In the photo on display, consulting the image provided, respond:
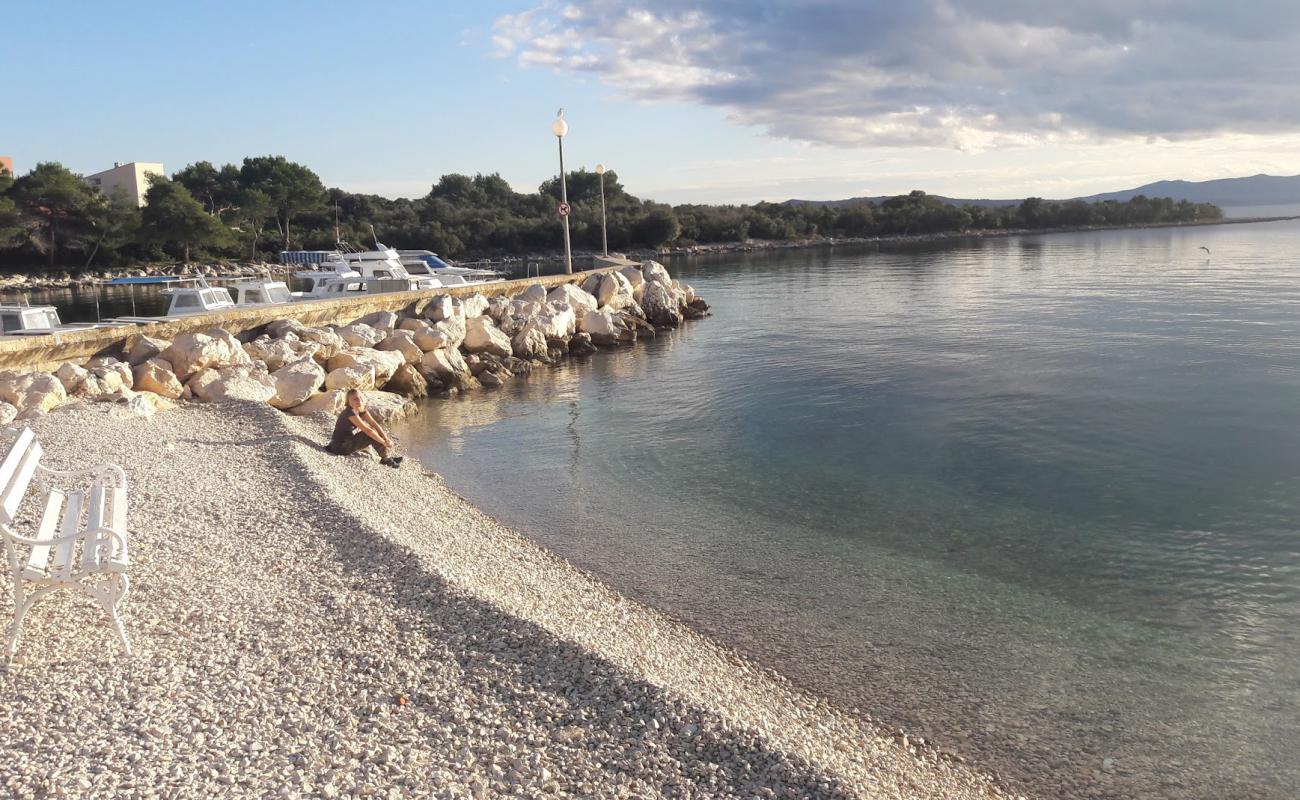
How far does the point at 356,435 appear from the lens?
45.8 ft

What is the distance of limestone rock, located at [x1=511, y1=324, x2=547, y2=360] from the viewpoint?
26797 mm

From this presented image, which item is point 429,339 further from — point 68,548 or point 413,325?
point 68,548

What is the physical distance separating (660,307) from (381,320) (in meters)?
15.0

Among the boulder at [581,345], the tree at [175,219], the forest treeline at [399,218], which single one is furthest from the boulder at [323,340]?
the tree at [175,219]

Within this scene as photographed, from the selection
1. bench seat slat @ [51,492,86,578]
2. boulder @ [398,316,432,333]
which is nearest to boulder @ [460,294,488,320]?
boulder @ [398,316,432,333]

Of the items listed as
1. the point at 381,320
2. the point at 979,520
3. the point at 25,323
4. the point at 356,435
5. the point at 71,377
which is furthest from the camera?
the point at 381,320

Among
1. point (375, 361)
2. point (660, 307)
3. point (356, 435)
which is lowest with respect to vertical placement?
point (356, 435)

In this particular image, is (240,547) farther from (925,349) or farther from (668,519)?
(925,349)

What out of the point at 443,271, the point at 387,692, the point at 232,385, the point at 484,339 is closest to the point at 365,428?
the point at 232,385

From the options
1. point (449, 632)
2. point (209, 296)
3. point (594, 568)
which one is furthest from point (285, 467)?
point (209, 296)

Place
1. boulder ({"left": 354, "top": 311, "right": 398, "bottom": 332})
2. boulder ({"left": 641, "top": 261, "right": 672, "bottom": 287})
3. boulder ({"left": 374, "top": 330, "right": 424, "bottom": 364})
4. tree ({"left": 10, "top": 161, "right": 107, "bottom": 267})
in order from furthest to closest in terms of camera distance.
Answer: tree ({"left": 10, "top": 161, "right": 107, "bottom": 267})
boulder ({"left": 641, "top": 261, "right": 672, "bottom": 287})
boulder ({"left": 354, "top": 311, "right": 398, "bottom": 332})
boulder ({"left": 374, "top": 330, "right": 424, "bottom": 364})

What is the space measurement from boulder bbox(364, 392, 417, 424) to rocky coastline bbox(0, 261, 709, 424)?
0.11ft

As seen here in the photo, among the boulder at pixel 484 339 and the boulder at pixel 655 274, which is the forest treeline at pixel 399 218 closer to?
the boulder at pixel 655 274

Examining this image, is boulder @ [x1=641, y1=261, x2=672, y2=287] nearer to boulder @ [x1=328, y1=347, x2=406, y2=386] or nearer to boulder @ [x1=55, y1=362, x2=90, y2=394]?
boulder @ [x1=328, y1=347, x2=406, y2=386]
